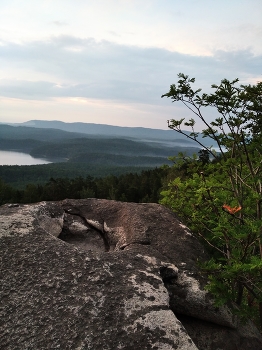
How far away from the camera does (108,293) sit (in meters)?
6.00

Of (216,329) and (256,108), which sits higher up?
(256,108)

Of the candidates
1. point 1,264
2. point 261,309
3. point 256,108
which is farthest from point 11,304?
point 256,108

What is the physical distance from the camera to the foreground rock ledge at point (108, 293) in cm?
529

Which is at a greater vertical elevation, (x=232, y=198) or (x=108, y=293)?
(x=232, y=198)

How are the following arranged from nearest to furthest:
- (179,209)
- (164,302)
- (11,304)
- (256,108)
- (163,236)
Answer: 1. (11,304)
2. (164,302)
3. (256,108)
4. (163,236)
5. (179,209)

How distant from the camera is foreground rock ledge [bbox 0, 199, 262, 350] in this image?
17.3ft

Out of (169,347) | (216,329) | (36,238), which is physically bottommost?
(216,329)

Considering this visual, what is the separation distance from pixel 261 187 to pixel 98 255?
417 centimetres

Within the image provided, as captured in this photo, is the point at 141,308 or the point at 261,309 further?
the point at 261,309

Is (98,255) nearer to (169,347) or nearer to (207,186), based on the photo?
(169,347)

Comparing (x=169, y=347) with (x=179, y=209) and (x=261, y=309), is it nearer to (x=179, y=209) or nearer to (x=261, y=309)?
(x=261, y=309)

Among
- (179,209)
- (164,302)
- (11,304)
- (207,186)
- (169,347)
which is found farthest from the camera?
(179,209)

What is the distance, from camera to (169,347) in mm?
5254

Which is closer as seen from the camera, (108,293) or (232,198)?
(108,293)
